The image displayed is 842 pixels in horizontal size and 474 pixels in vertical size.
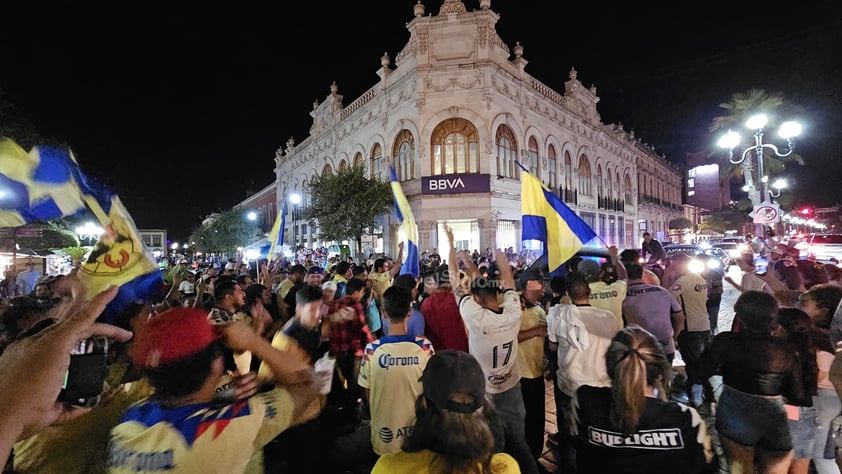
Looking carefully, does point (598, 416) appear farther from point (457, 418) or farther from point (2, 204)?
point (2, 204)

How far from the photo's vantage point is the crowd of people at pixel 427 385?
5.53 feet

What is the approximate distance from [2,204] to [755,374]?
16.7 ft

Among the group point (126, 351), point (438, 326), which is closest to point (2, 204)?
point (126, 351)

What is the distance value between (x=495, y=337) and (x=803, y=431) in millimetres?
2193

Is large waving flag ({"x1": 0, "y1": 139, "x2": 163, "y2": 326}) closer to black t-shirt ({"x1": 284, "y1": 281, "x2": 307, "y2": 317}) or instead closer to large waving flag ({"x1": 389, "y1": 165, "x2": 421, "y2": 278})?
black t-shirt ({"x1": 284, "y1": 281, "x2": 307, "y2": 317})

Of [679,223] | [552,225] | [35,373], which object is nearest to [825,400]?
[552,225]

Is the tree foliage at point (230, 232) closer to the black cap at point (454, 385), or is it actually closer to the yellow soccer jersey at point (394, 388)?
the yellow soccer jersey at point (394, 388)

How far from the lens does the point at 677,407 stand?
213 cm

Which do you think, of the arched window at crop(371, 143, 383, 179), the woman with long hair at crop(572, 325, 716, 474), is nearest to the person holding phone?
the woman with long hair at crop(572, 325, 716, 474)

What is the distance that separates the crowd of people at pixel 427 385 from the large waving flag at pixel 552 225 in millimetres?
388

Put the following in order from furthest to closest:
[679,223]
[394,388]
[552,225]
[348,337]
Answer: [679,223] → [552,225] → [348,337] → [394,388]

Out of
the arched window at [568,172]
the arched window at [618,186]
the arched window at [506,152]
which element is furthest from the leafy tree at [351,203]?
the arched window at [618,186]

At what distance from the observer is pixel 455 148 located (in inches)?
938

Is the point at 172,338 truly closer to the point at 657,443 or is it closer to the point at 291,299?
the point at 657,443
